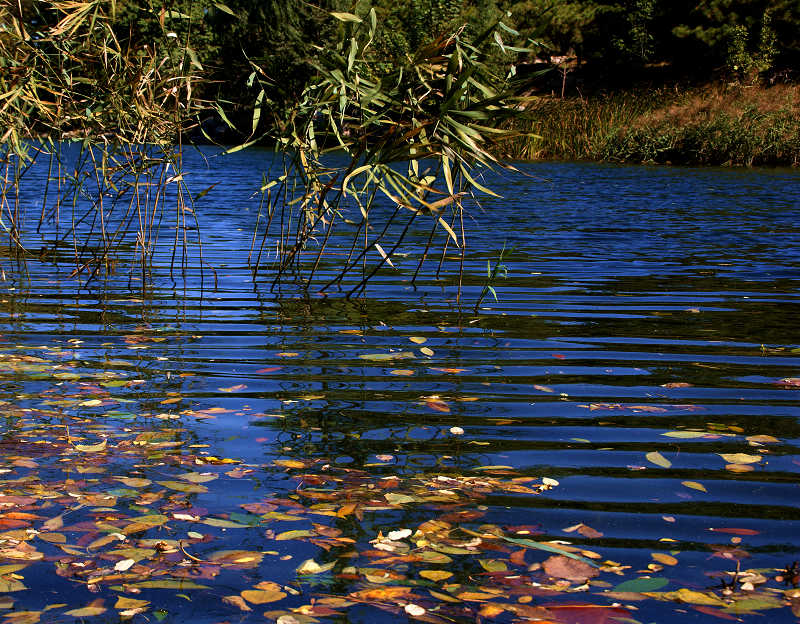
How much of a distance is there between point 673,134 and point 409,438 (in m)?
27.3

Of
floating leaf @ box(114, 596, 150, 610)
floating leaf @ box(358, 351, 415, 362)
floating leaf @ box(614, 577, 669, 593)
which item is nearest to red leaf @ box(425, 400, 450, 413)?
floating leaf @ box(358, 351, 415, 362)

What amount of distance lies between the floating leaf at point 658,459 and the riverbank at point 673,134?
2131 centimetres

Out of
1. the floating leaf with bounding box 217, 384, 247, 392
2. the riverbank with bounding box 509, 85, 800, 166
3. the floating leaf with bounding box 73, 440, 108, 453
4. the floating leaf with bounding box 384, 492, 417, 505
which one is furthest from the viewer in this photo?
the riverbank with bounding box 509, 85, 800, 166

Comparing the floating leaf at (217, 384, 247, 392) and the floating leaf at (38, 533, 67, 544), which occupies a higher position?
the floating leaf at (217, 384, 247, 392)

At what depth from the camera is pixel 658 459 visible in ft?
12.3

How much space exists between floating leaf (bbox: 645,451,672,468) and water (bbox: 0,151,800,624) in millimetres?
13

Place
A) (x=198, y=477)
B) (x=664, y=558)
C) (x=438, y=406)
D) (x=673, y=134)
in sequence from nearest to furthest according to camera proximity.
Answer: (x=664, y=558)
(x=198, y=477)
(x=438, y=406)
(x=673, y=134)

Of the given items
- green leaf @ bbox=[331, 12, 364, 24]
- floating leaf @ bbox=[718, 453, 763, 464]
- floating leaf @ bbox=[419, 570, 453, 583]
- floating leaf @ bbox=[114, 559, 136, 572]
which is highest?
green leaf @ bbox=[331, 12, 364, 24]

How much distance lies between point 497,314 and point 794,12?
147 feet

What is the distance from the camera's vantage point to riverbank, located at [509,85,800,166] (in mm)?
26578

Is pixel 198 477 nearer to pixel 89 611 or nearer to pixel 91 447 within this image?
pixel 91 447

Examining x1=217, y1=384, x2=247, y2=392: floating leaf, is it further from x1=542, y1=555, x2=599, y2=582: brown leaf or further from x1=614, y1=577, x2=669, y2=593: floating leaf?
x1=614, y1=577, x2=669, y2=593: floating leaf

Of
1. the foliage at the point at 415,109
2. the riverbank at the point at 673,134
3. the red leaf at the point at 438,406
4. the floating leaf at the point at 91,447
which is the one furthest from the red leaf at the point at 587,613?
the riverbank at the point at 673,134

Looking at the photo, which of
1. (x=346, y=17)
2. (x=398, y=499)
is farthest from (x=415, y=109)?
(x=398, y=499)
